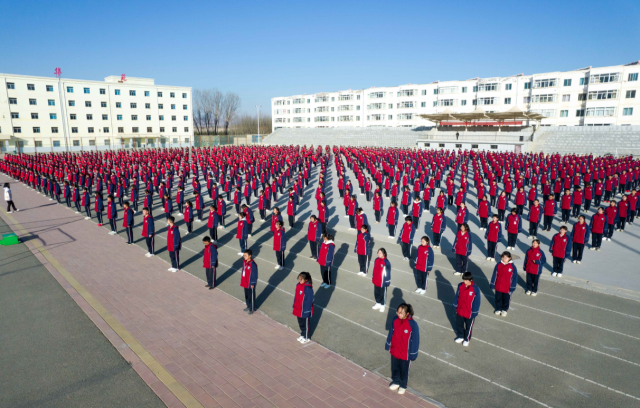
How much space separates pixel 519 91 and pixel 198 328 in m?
61.1

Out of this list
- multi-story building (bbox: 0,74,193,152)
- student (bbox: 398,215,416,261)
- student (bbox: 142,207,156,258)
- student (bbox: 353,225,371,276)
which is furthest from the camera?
multi-story building (bbox: 0,74,193,152)

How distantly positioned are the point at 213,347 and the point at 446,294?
522 centimetres

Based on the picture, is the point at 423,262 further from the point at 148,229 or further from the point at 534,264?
the point at 148,229

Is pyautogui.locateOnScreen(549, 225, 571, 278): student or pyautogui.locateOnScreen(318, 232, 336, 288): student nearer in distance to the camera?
pyautogui.locateOnScreen(318, 232, 336, 288): student

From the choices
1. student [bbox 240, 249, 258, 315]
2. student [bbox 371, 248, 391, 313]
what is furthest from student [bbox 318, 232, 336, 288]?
student [bbox 240, 249, 258, 315]

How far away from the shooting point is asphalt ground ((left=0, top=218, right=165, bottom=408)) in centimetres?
495

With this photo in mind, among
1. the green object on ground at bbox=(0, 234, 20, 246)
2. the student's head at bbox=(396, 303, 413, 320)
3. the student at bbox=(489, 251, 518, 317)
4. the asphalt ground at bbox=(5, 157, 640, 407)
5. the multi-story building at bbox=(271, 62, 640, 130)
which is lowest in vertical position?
the asphalt ground at bbox=(5, 157, 640, 407)

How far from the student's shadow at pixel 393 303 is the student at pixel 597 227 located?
6.85 m

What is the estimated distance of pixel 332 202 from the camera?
62.4ft

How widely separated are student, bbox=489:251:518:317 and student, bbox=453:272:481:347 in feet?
4.07

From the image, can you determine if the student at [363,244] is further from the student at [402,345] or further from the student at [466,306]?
the student at [402,345]

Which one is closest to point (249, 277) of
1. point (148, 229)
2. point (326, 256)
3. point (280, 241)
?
point (326, 256)

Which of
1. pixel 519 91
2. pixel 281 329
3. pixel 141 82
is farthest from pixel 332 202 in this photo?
pixel 141 82

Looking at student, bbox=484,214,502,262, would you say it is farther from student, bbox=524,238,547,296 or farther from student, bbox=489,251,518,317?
student, bbox=489,251,518,317
